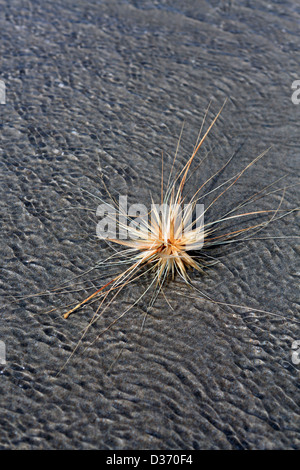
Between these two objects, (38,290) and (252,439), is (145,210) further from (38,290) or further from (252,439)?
(252,439)

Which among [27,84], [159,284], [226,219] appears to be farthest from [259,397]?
[27,84]

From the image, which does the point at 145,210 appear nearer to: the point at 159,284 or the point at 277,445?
the point at 159,284

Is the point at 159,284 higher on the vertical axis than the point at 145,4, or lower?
lower

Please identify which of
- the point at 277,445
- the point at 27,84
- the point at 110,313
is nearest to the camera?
the point at 277,445

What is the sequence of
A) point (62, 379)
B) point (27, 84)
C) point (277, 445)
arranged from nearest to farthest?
point (277, 445) < point (62, 379) < point (27, 84)

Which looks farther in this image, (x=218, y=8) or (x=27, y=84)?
(x=218, y=8)

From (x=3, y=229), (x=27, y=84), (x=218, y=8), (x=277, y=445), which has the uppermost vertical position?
(x=218, y=8)
